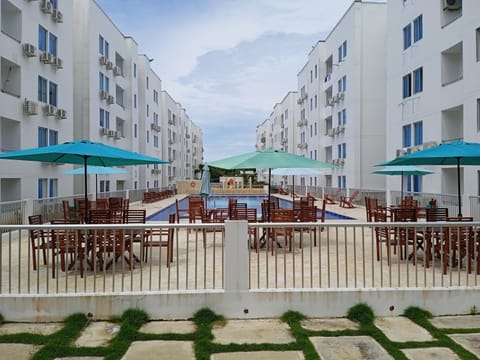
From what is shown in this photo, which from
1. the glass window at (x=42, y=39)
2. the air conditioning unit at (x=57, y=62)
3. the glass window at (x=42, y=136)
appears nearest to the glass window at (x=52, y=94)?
the air conditioning unit at (x=57, y=62)

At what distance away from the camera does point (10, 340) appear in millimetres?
4480

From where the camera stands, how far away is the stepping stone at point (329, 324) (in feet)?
16.1

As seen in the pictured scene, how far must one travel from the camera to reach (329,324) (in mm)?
5055

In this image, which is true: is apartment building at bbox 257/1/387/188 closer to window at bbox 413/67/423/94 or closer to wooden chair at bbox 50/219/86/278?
window at bbox 413/67/423/94

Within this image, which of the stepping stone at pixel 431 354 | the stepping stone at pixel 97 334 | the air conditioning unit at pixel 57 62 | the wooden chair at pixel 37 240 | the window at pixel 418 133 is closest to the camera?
the stepping stone at pixel 431 354

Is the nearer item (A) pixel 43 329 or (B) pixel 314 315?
(A) pixel 43 329

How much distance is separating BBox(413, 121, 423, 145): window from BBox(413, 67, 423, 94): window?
1.69 m

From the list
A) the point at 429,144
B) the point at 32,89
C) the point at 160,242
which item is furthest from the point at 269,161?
the point at 32,89

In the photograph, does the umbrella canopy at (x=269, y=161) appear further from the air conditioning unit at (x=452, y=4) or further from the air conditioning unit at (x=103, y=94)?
the air conditioning unit at (x=103, y=94)

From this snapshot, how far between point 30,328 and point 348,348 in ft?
12.6

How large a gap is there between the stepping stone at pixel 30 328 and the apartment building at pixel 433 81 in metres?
15.5

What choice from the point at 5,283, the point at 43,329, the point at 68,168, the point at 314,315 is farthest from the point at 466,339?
the point at 68,168

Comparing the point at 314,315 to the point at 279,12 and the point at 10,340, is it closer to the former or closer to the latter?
the point at 10,340

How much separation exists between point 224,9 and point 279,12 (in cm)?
243
